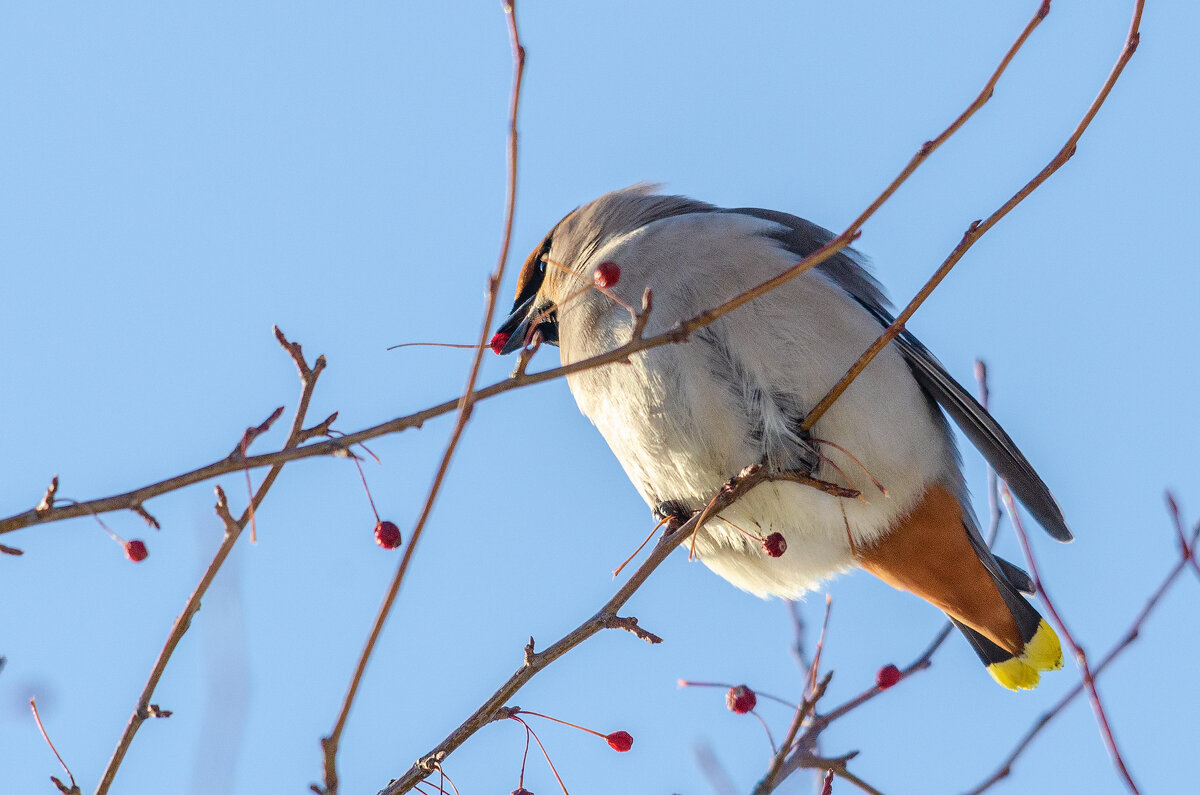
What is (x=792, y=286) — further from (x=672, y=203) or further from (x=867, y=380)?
(x=672, y=203)

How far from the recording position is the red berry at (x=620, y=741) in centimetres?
283

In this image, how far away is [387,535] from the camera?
2574mm

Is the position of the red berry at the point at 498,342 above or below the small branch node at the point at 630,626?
above

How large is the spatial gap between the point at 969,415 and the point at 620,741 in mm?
1789

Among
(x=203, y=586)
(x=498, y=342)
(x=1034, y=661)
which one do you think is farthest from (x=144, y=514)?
(x=1034, y=661)

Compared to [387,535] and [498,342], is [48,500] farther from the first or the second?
[498,342]

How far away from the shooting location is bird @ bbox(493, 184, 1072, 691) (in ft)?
12.0

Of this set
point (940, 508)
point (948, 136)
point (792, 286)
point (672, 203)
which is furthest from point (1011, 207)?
point (672, 203)

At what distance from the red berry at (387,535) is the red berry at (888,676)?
1178 mm

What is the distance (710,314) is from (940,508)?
233cm

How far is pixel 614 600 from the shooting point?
246cm

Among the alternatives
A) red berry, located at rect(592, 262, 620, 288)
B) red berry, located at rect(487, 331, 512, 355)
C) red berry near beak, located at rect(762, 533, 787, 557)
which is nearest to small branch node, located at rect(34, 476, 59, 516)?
red berry, located at rect(592, 262, 620, 288)

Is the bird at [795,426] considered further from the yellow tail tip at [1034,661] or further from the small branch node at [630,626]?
the small branch node at [630,626]

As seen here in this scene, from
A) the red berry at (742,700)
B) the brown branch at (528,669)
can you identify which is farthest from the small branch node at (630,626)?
the red berry at (742,700)
